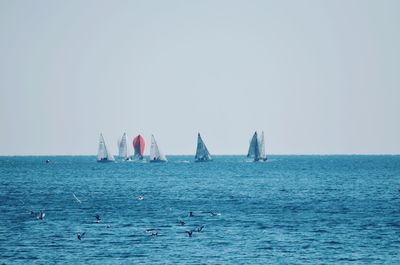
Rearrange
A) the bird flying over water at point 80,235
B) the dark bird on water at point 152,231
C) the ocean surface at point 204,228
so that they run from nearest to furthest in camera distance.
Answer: the ocean surface at point 204,228
the bird flying over water at point 80,235
the dark bird on water at point 152,231

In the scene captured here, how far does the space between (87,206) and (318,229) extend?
35888 mm

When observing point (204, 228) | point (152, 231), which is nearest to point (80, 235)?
point (152, 231)

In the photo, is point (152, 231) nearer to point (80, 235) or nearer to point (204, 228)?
point (204, 228)

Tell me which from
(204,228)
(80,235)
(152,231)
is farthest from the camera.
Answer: (204,228)

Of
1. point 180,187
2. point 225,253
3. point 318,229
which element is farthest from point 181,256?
point 180,187

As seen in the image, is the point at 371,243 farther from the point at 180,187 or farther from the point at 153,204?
the point at 180,187

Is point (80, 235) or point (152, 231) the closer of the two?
point (80, 235)

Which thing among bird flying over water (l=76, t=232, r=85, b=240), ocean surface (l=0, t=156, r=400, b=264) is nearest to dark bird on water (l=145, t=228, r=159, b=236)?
ocean surface (l=0, t=156, r=400, b=264)

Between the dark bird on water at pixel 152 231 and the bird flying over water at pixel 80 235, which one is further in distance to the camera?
the dark bird on water at pixel 152 231

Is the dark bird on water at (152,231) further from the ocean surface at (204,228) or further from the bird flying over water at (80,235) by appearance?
the bird flying over water at (80,235)

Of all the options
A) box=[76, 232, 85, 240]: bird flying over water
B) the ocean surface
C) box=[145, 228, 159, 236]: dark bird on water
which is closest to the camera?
the ocean surface

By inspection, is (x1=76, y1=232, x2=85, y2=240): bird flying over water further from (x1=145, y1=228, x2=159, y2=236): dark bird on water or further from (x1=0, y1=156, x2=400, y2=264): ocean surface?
(x1=145, y1=228, x2=159, y2=236): dark bird on water

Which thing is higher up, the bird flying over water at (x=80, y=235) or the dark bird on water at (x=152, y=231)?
the dark bird on water at (x=152, y=231)

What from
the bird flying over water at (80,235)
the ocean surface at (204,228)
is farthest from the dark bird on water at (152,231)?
the bird flying over water at (80,235)
